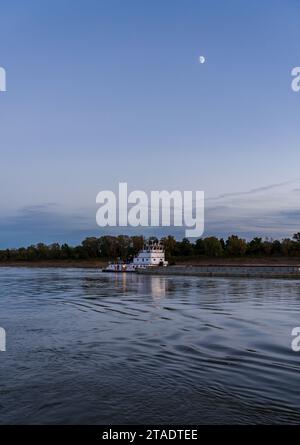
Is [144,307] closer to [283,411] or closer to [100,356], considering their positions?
[100,356]

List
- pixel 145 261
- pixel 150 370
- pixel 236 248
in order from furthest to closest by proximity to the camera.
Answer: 1. pixel 236 248
2. pixel 145 261
3. pixel 150 370

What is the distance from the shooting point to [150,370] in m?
16.1

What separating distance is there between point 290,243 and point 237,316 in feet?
543

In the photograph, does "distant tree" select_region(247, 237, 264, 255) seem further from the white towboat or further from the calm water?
the calm water

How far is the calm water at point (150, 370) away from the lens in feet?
38.1

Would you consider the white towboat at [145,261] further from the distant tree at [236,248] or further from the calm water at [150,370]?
the calm water at [150,370]

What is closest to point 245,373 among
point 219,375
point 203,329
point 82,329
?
point 219,375

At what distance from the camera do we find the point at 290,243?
188750mm

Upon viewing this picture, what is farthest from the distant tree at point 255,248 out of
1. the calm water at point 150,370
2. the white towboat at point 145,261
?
the calm water at point 150,370

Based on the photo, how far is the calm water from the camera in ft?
38.1

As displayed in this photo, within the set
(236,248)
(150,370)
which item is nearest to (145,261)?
(236,248)

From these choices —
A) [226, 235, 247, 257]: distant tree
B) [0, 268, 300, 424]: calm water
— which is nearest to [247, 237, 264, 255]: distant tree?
[226, 235, 247, 257]: distant tree

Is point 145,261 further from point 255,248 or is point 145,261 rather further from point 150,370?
point 150,370
